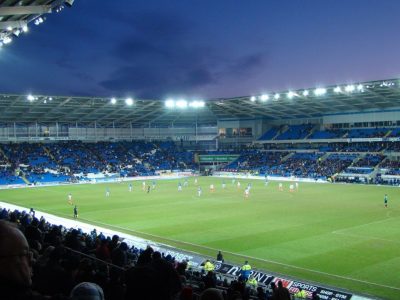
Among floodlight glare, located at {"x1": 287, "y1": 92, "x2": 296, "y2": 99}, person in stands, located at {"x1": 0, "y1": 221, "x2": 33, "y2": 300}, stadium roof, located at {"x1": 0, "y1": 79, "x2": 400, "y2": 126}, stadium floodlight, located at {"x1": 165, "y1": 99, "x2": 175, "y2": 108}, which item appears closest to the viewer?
person in stands, located at {"x1": 0, "y1": 221, "x2": 33, "y2": 300}

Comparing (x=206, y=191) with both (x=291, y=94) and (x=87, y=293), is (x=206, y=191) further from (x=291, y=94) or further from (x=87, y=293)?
(x=87, y=293)

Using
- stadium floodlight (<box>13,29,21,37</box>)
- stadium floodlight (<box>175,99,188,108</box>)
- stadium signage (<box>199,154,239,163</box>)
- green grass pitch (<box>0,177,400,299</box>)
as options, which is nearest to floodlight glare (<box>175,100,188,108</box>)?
stadium floodlight (<box>175,99,188,108</box>)

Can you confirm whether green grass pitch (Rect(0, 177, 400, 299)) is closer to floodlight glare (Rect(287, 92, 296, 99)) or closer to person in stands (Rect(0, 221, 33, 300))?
floodlight glare (Rect(287, 92, 296, 99))

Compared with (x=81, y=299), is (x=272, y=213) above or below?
below

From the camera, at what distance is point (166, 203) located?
4000 centimetres

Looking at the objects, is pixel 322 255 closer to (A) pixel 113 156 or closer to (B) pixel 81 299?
(B) pixel 81 299

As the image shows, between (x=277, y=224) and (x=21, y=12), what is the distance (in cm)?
2001

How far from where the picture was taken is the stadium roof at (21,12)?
730 inches

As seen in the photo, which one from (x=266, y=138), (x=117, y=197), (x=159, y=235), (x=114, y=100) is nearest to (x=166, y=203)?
(x=117, y=197)

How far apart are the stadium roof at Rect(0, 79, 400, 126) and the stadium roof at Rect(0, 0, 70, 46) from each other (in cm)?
3535

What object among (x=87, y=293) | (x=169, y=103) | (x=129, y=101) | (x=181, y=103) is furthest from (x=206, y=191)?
(x=87, y=293)

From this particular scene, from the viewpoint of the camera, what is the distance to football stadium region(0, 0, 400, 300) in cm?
1025

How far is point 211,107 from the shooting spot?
254 feet

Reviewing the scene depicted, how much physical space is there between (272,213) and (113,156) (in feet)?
163
